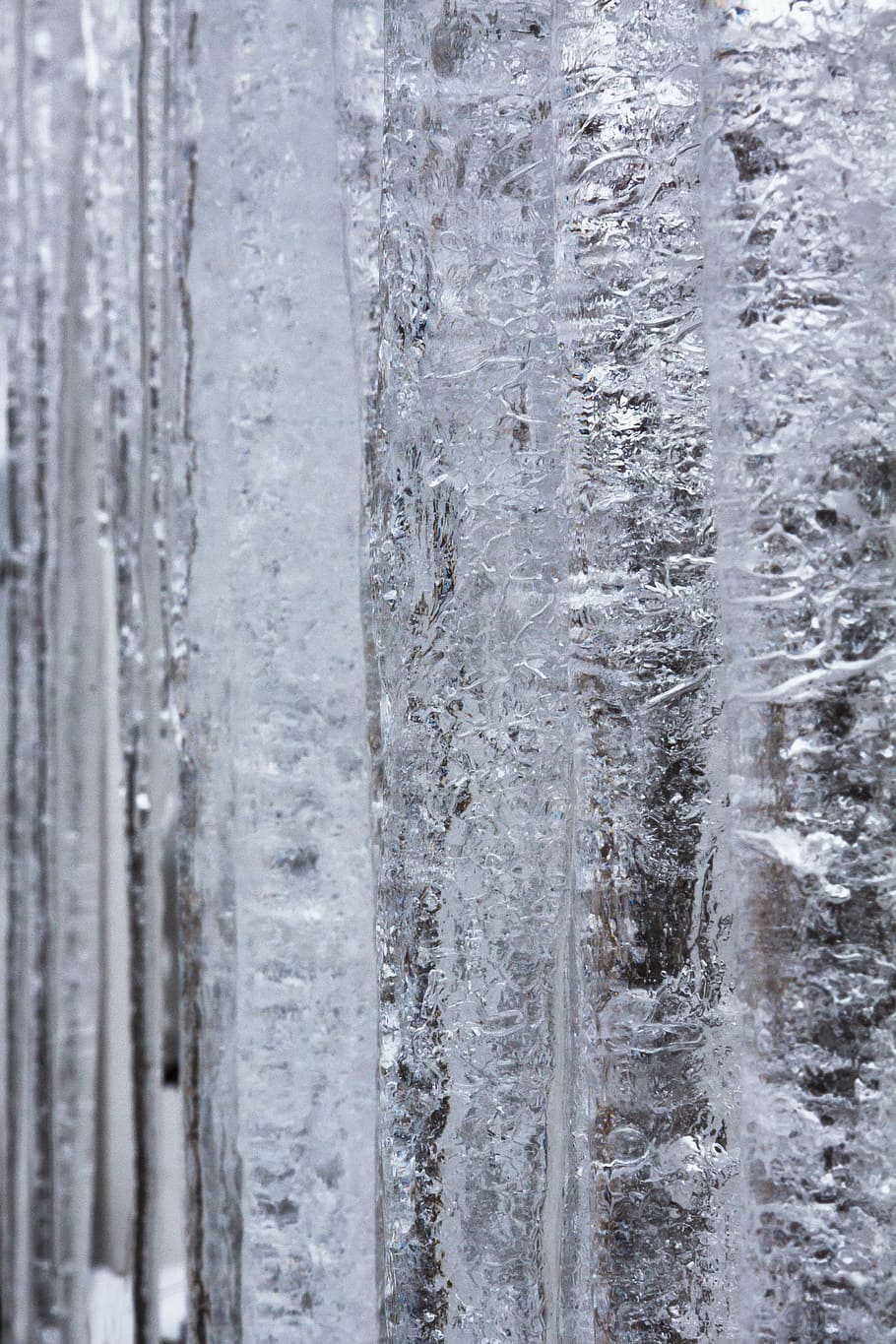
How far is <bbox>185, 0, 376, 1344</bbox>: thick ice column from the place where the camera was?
401 mm

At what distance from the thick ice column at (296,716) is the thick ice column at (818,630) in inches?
6.1

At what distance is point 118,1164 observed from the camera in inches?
→ 21.0

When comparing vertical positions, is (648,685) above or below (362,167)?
below

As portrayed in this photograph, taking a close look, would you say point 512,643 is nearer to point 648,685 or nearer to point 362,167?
point 648,685

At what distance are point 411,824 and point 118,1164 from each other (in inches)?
12.0

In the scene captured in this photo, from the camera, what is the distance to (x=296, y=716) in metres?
0.41

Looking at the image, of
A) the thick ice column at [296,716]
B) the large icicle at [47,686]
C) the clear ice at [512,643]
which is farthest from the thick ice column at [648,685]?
the large icicle at [47,686]

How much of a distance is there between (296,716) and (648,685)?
142mm

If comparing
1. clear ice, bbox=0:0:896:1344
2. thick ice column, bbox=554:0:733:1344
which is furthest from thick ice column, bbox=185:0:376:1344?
thick ice column, bbox=554:0:733:1344

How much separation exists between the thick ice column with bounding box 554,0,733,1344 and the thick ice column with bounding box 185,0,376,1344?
4.3 inches

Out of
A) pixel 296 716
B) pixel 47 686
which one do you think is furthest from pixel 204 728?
pixel 47 686

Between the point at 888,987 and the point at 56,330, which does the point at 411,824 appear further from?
the point at 56,330

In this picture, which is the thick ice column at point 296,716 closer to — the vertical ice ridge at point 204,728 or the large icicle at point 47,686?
the vertical ice ridge at point 204,728

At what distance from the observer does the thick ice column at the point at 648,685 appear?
1.05 feet
